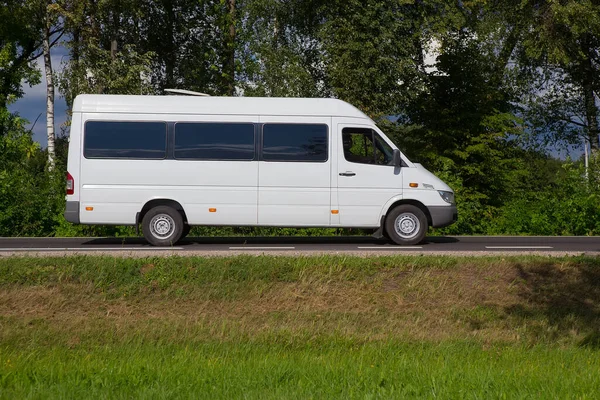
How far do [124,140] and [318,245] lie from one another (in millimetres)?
4166

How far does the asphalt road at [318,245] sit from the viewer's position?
13508 mm

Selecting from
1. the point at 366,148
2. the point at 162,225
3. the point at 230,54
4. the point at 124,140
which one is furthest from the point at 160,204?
the point at 230,54

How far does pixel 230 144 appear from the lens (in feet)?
47.0

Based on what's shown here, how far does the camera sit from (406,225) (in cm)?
1444

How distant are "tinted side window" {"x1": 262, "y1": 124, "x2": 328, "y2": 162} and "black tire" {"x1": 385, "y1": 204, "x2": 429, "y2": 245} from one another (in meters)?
1.69

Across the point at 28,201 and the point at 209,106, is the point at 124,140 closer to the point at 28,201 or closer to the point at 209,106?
the point at 209,106

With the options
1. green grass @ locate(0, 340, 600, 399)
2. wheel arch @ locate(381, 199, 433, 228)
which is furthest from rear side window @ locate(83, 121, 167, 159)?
green grass @ locate(0, 340, 600, 399)

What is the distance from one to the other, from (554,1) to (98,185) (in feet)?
54.9

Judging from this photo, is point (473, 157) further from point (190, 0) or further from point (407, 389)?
point (407, 389)

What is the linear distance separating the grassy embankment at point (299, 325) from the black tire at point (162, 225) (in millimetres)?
2604

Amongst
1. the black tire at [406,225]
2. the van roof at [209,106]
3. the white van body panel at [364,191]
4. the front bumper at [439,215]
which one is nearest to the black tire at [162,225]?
the van roof at [209,106]

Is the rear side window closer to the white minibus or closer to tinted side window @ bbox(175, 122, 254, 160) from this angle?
the white minibus

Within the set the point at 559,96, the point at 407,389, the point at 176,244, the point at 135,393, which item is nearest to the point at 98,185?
the point at 176,244

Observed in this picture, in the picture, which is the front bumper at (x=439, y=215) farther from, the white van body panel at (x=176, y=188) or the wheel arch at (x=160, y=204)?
the wheel arch at (x=160, y=204)
